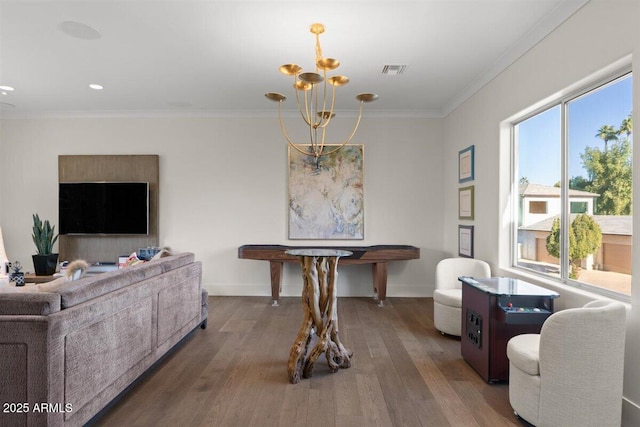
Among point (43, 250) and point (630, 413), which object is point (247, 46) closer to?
point (630, 413)

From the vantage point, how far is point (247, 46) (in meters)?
→ 3.32

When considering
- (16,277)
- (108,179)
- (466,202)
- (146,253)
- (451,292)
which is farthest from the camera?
(108,179)

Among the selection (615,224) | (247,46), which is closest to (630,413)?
(615,224)

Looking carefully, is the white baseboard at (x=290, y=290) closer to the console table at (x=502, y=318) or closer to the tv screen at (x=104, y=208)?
the tv screen at (x=104, y=208)

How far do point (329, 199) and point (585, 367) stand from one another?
3769mm

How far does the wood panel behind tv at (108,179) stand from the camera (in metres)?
5.41

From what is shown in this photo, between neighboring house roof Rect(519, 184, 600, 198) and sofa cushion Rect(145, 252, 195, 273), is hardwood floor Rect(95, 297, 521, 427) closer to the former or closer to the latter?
sofa cushion Rect(145, 252, 195, 273)

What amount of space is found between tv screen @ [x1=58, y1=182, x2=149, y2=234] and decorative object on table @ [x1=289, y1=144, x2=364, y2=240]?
7.10 feet

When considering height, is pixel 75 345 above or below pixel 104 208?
below

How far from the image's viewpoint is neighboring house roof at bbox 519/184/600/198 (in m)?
2.71

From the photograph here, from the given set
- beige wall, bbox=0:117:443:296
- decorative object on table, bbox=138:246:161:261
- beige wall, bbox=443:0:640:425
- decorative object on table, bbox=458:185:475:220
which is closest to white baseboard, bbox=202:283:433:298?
beige wall, bbox=0:117:443:296

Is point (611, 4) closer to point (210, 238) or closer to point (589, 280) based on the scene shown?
Result: point (589, 280)

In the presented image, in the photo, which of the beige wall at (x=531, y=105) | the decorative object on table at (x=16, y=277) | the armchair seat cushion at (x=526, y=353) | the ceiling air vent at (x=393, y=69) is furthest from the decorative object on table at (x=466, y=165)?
the decorative object on table at (x=16, y=277)

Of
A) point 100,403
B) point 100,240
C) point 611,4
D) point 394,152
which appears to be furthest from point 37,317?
point 394,152
